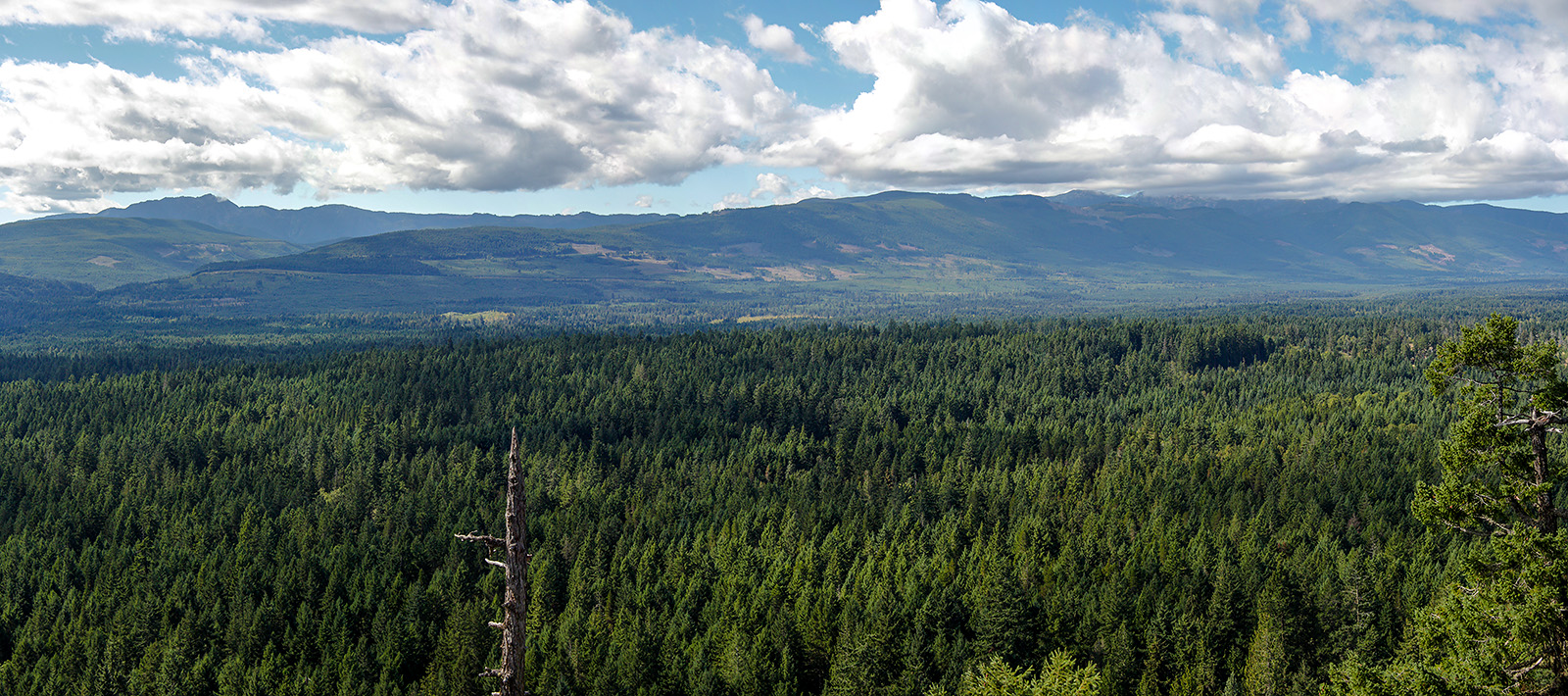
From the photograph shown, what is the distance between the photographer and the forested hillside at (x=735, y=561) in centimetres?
8725

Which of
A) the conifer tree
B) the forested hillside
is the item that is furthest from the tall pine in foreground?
the forested hillside

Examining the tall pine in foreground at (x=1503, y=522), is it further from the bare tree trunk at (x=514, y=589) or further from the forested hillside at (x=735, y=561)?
the forested hillside at (x=735, y=561)

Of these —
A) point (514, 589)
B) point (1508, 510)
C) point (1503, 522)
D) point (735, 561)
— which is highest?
point (1508, 510)

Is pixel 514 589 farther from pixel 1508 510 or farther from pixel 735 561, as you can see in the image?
pixel 735 561

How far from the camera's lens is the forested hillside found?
87.2 meters

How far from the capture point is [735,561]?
11500 cm

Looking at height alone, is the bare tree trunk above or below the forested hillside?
above

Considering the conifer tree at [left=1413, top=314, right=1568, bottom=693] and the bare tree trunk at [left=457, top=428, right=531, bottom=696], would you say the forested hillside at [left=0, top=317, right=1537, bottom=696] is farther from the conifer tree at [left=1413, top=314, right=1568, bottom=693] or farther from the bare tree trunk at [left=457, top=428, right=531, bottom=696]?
the bare tree trunk at [left=457, top=428, right=531, bottom=696]

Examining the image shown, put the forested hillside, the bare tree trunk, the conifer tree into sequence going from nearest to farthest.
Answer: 1. the bare tree trunk
2. the conifer tree
3. the forested hillside

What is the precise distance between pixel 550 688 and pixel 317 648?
3299 cm

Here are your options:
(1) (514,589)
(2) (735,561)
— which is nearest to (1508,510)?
(1) (514,589)

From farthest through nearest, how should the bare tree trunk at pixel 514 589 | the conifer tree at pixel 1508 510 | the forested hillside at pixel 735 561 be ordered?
the forested hillside at pixel 735 561, the conifer tree at pixel 1508 510, the bare tree trunk at pixel 514 589

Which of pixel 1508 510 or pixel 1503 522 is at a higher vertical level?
pixel 1508 510

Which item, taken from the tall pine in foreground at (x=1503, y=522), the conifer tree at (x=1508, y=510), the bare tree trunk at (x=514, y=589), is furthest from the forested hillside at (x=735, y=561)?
the bare tree trunk at (x=514, y=589)
